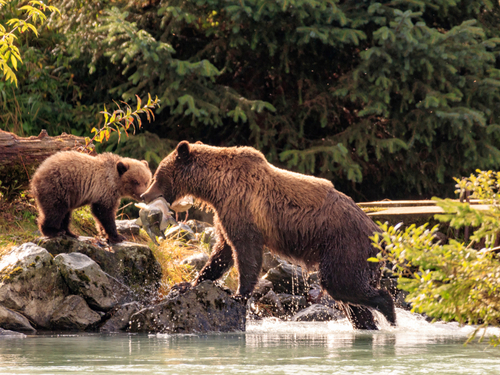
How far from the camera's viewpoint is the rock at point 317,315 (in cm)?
720

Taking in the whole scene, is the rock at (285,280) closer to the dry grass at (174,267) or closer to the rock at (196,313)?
the dry grass at (174,267)

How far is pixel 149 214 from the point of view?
30.4ft

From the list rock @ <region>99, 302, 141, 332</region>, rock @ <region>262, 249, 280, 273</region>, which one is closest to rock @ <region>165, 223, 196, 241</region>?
rock @ <region>262, 249, 280, 273</region>

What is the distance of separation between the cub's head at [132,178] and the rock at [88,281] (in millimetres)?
991

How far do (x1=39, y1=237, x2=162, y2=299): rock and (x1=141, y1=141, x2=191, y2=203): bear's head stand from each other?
2.68 ft

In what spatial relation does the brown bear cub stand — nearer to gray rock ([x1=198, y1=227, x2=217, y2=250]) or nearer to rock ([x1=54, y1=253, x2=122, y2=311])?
rock ([x1=54, y1=253, x2=122, y2=311])

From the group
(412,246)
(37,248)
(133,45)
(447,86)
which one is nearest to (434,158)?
(447,86)

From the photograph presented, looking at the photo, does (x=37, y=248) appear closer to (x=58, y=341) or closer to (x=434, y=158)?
(x=58, y=341)

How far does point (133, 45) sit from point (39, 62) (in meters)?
3.23

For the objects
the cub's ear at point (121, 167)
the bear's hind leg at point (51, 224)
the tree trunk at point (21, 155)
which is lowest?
the bear's hind leg at point (51, 224)

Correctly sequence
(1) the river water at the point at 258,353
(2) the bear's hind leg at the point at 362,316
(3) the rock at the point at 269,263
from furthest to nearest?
(3) the rock at the point at 269,263 → (2) the bear's hind leg at the point at 362,316 → (1) the river water at the point at 258,353

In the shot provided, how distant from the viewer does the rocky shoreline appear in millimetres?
6168

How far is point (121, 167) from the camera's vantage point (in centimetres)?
717

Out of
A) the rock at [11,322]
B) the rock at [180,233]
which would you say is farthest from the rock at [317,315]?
the rock at [11,322]
